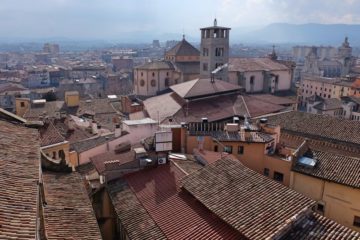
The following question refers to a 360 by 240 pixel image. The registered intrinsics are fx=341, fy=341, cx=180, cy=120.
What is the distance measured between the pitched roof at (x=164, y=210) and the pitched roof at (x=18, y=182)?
20.7 ft

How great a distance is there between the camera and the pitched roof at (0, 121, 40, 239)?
7930mm

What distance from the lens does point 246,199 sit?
51.8ft

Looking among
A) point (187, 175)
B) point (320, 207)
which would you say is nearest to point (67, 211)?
point (187, 175)

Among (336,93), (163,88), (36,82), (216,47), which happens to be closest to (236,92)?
(216,47)

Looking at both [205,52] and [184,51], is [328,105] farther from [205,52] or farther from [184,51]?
[184,51]

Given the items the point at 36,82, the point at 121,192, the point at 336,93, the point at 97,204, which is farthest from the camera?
the point at 36,82

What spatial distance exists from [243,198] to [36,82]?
147646 mm

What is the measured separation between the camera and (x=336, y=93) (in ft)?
298

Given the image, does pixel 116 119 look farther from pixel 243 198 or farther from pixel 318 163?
pixel 243 198

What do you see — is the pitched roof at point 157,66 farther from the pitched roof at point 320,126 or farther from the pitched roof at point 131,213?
the pitched roof at point 131,213

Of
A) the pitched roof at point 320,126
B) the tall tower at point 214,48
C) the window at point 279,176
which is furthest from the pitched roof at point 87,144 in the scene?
the tall tower at point 214,48

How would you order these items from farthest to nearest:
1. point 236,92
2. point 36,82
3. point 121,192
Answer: point 36,82 < point 236,92 < point 121,192

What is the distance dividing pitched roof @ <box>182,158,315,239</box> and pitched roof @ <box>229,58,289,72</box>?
142ft

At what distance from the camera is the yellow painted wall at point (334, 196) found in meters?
20.8
